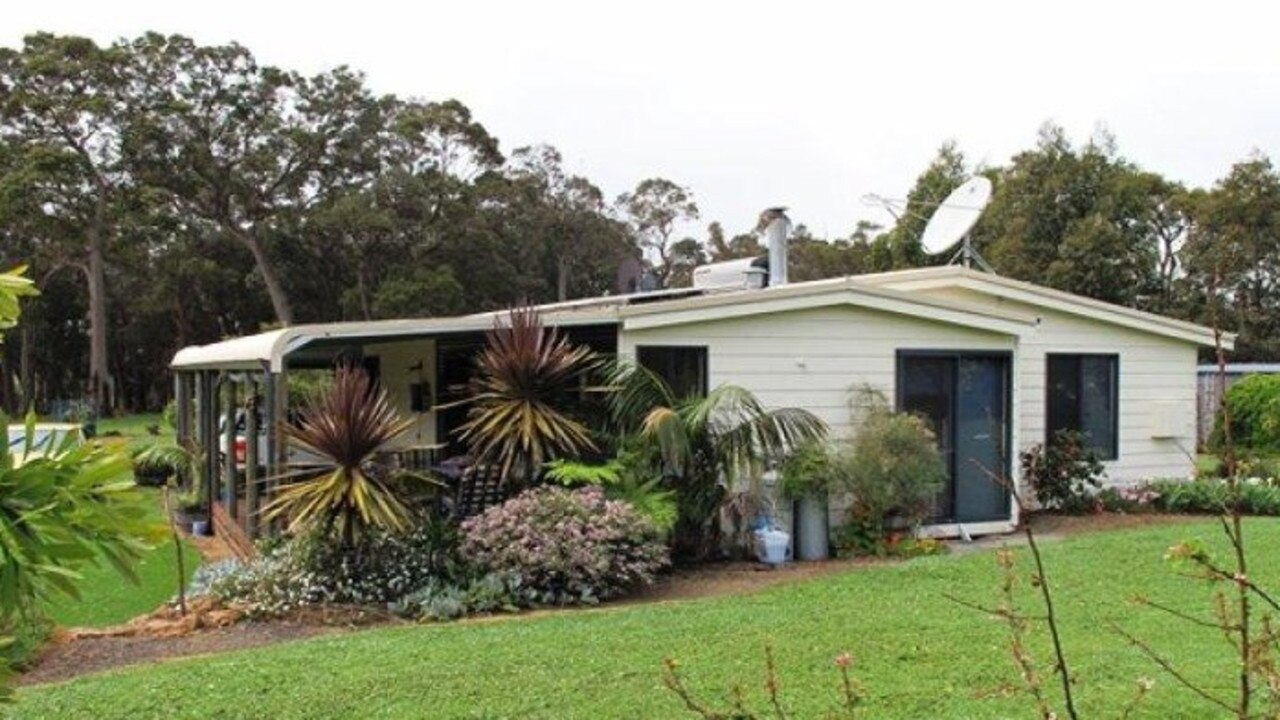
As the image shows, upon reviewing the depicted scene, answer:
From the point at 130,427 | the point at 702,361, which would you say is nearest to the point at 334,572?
the point at 702,361

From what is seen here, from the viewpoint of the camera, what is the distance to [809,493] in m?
11.4

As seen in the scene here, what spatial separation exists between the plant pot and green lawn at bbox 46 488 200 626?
5.89 metres

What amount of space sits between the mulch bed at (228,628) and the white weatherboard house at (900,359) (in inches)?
72.0

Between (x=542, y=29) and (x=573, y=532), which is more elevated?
(x=542, y=29)

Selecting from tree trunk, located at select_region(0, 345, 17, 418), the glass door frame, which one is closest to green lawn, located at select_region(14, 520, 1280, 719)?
the glass door frame

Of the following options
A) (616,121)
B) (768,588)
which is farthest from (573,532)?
(616,121)

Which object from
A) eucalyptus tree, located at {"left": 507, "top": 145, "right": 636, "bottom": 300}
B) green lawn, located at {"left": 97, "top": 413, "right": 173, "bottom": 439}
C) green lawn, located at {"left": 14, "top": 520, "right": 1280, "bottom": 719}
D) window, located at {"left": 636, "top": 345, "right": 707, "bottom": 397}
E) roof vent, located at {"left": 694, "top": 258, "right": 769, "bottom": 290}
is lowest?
green lawn, located at {"left": 97, "top": 413, "right": 173, "bottom": 439}

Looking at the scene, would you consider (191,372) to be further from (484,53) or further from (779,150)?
(779,150)

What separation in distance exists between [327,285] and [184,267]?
5818 mm

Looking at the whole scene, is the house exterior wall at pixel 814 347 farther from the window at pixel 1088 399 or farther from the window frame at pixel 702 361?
the window at pixel 1088 399

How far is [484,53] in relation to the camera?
711 inches

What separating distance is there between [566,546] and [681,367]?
2908 mm

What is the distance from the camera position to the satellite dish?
16062 mm

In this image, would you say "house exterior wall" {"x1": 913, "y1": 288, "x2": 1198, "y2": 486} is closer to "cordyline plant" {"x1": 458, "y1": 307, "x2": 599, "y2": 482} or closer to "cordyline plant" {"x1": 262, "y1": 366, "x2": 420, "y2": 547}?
"cordyline plant" {"x1": 458, "y1": 307, "x2": 599, "y2": 482}
